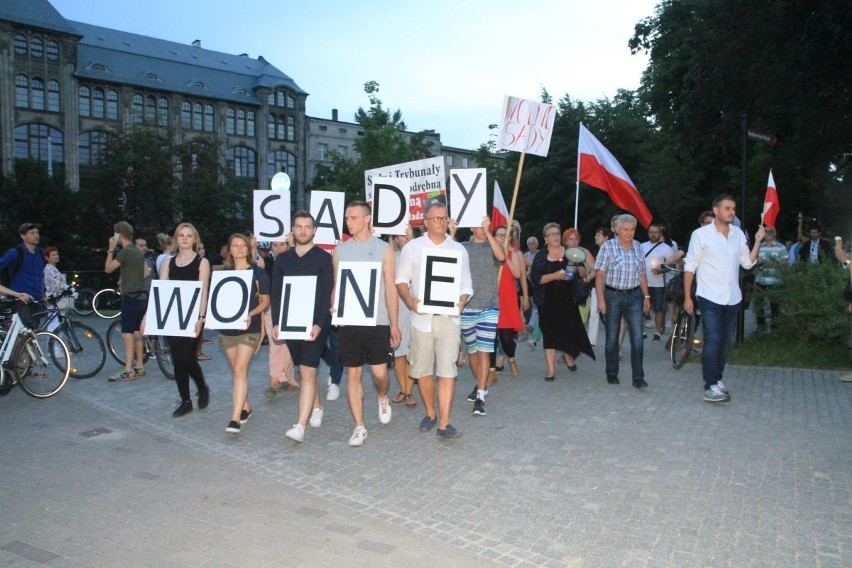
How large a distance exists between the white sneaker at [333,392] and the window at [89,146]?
213 feet

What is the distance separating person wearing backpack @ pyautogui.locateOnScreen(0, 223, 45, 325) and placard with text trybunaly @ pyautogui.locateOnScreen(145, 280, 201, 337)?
2674 mm

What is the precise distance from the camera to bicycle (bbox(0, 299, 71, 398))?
849 centimetres

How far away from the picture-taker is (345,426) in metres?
7.11

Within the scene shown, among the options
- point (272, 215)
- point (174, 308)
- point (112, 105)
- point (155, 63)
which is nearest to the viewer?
point (174, 308)

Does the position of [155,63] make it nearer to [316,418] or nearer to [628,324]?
[628,324]

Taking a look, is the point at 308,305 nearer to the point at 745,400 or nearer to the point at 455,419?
the point at 455,419

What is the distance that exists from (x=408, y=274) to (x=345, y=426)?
Answer: 1.64m

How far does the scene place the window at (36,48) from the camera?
62.5 meters

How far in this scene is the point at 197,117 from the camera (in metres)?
76.6

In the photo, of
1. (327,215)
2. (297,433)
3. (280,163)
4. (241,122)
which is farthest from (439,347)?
(280,163)

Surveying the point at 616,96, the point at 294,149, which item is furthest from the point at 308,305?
the point at 294,149

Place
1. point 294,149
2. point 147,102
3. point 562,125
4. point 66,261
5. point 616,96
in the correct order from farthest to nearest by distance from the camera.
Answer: point 294,149, point 147,102, point 616,96, point 562,125, point 66,261

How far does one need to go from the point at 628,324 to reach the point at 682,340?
5.59 ft

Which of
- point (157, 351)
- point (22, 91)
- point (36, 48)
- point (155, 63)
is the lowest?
point (157, 351)
